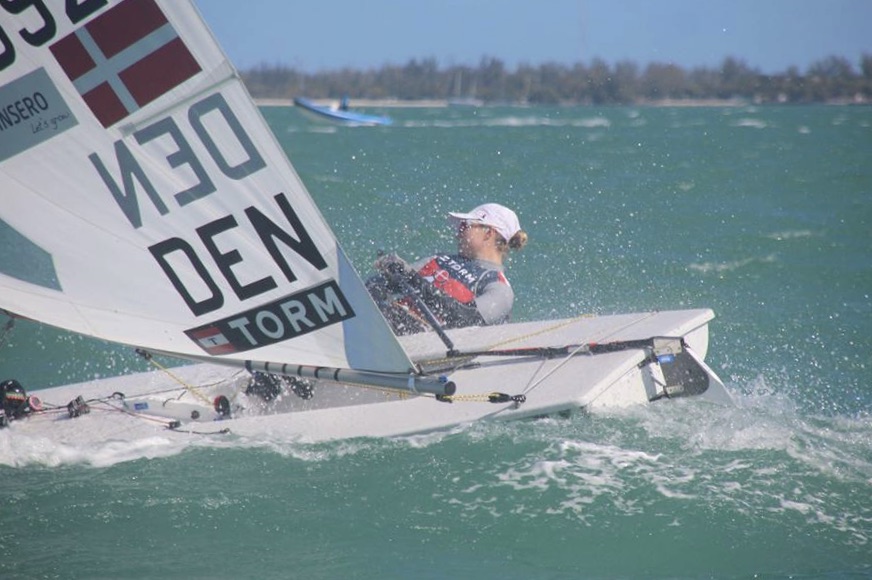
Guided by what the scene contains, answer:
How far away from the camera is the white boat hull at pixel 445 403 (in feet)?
14.1

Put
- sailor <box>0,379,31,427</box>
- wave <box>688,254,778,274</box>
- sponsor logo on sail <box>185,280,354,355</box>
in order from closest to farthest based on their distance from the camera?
sponsor logo on sail <box>185,280,354,355</box> → sailor <box>0,379,31,427</box> → wave <box>688,254,778,274</box>

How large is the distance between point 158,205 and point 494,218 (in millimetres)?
1916

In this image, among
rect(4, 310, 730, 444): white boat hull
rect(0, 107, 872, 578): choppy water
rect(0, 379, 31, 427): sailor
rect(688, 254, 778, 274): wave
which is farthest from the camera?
rect(688, 254, 778, 274): wave

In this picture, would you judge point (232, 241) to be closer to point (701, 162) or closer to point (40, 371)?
point (40, 371)

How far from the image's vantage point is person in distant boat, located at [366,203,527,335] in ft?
16.8

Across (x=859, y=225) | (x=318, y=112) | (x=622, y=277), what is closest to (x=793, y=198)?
(x=859, y=225)

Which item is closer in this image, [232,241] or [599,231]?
[232,241]

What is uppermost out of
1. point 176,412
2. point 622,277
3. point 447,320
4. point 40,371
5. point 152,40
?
point 152,40

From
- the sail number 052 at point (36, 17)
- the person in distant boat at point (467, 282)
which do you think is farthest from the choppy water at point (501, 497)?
the sail number 052 at point (36, 17)

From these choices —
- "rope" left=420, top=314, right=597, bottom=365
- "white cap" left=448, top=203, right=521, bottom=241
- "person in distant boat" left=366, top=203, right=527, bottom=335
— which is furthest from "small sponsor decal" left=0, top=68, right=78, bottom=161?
"white cap" left=448, top=203, right=521, bottom=241

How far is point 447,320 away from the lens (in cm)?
520

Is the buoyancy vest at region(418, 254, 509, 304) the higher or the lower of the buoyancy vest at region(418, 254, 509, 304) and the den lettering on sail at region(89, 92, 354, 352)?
the lower

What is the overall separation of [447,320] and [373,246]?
4757mm

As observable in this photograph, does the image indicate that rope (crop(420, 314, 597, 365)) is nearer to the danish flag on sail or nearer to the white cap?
the white cap
